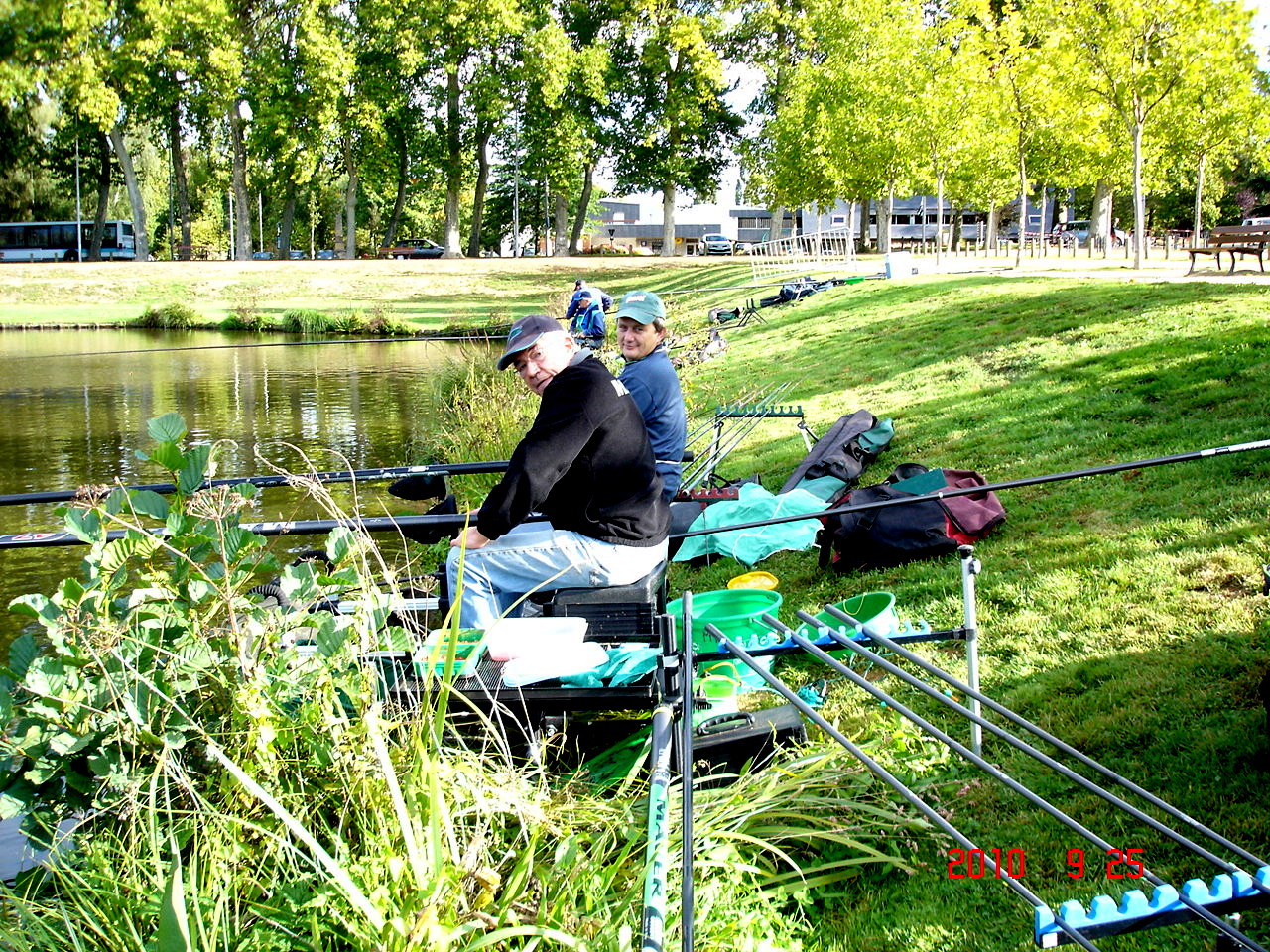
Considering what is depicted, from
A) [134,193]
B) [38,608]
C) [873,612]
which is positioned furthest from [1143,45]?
[134,193]

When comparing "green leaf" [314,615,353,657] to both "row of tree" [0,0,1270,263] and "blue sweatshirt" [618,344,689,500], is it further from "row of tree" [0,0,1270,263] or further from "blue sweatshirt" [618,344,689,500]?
"row of tree" [0,0,1270,263]

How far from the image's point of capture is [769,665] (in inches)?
179

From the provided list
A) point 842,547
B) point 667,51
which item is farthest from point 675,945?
point 667,51

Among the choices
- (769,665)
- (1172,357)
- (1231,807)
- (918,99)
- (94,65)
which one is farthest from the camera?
(94,65)

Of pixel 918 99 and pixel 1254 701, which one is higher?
pixel 918 99

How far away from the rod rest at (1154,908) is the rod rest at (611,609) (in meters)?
2.03

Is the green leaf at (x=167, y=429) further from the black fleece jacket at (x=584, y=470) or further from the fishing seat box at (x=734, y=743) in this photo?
the fishing seat box at (x=734, y=743)

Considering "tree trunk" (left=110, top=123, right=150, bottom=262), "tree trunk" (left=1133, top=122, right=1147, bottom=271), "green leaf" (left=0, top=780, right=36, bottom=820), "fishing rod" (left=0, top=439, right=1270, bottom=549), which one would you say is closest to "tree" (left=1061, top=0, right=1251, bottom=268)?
"tree trunk" (left=1133, top=122, right=1147, bottom=271)

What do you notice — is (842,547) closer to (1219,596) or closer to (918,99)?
(1219,596)

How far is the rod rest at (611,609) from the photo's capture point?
3.83 meters

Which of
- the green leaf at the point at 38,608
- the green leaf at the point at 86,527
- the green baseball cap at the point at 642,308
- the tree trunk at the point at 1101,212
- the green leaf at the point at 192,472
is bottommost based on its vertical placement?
the green leaf at the point at 38,608

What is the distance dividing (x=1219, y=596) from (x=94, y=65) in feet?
157

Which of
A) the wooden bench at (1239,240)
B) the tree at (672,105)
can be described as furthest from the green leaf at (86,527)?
the tree at (672,105)

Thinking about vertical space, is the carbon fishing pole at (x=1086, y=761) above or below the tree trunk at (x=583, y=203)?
below
